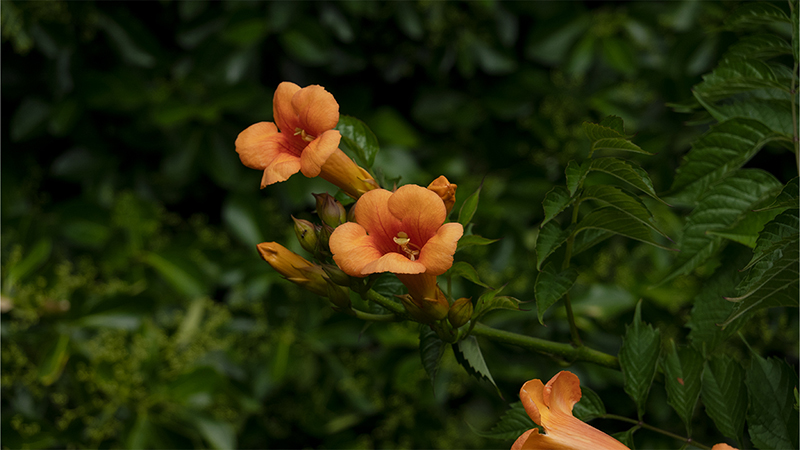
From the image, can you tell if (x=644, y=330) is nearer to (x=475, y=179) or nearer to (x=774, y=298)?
(x=774, y=298)

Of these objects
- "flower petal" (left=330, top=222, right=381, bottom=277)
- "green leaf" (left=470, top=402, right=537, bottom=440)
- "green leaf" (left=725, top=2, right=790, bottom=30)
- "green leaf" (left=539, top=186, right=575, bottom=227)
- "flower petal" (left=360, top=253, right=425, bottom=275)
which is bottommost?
"green leaf" (left=470, top=402, right=537, bottom=440)

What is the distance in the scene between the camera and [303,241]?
57cm

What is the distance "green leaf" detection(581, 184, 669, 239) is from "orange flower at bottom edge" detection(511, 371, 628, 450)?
0.55 feet

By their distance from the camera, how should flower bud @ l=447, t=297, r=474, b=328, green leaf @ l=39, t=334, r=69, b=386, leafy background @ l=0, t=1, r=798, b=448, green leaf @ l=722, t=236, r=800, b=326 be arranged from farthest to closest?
leafy background @ l=0, t=1, r=798, b=448, green leaf @ l=39, t=334, r=69, b=386, flower bud @ l=447, t=297, r=474, b=328, green leaf @ l=722, t=236, r=800, b=326

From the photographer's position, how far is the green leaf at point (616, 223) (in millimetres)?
536

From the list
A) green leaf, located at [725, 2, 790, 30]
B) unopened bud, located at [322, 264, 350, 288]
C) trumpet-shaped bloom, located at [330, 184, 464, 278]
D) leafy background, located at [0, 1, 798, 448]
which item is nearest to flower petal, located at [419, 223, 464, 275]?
trumpet-shaped bloom, located at [330, 184, 464, 278]

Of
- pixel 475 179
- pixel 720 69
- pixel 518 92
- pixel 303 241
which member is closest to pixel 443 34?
pixel 518 92

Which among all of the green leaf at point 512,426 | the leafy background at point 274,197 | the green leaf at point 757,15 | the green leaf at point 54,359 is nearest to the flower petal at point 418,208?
the green leaf at point 512,426

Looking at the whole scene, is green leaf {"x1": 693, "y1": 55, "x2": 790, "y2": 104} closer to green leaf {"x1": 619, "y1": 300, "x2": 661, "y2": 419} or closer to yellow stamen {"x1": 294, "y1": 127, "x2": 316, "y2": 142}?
green leaf {"x1": 619, "y1": 300, "x2": 661, "y2": 419}

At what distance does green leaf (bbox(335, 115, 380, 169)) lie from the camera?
628 millimetres

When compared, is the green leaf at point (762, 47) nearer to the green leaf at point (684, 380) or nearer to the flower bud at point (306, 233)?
the green leaf at point (684, 380)

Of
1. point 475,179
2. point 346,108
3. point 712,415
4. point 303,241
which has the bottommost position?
point 475,179

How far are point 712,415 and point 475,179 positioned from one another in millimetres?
1196

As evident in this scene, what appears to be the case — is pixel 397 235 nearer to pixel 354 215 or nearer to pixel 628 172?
pixel 354 215
